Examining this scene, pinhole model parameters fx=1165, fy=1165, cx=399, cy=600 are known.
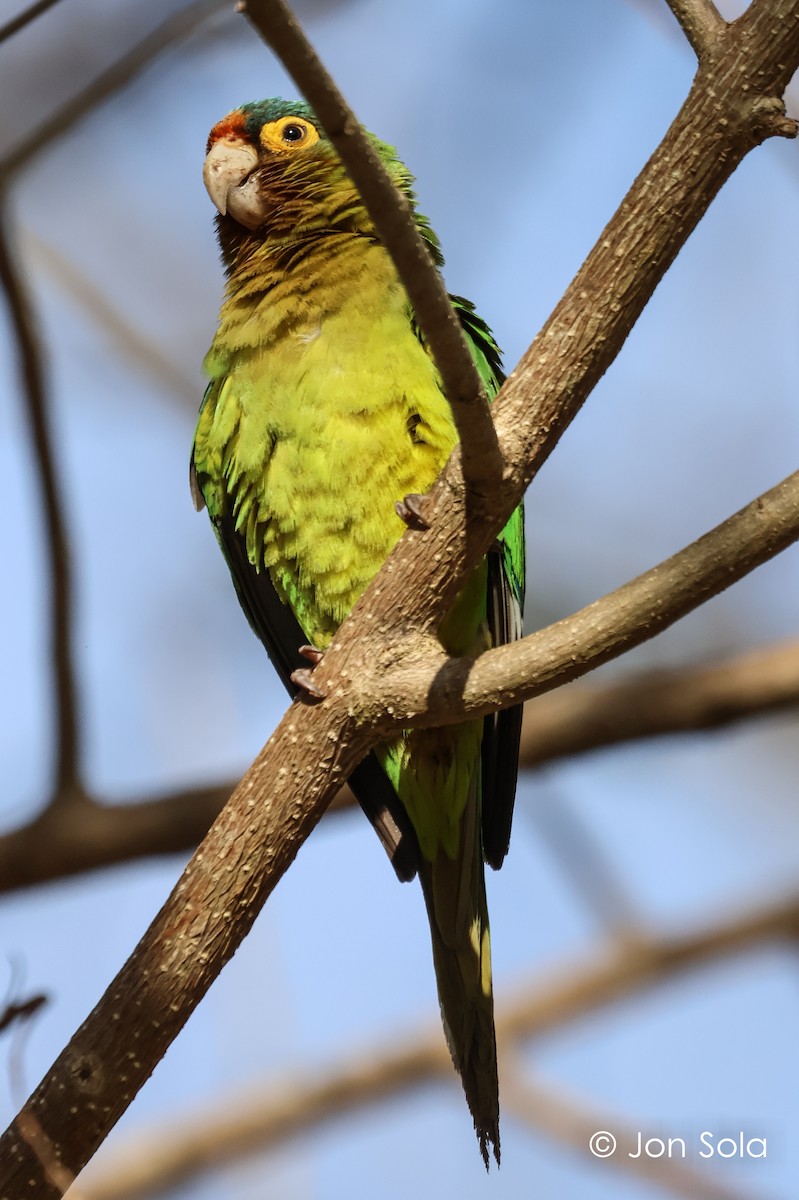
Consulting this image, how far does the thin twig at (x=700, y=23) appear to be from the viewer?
2.24 meters

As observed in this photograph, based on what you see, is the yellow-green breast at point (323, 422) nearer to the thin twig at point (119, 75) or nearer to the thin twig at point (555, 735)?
the thin twig at point (555, 735)

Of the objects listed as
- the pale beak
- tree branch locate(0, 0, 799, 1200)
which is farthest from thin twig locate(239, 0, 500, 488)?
the pale beak

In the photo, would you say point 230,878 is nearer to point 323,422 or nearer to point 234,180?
point 323,422

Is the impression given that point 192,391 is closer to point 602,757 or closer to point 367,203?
point 602,757

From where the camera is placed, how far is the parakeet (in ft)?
10.7

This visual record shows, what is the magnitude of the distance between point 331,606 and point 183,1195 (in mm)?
2574

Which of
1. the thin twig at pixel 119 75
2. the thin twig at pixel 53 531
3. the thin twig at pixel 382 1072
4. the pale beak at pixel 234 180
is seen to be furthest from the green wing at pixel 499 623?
the thin twig at pixel 119 75

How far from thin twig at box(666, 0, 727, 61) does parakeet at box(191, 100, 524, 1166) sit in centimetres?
111

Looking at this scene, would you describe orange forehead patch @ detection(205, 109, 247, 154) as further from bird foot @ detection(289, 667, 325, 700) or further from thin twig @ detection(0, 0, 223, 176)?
bird foot @ detection(289, 667, 325, 700)

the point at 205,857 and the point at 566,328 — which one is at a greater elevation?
the point at 566,328

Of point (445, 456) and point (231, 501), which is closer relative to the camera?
point (445, 456)

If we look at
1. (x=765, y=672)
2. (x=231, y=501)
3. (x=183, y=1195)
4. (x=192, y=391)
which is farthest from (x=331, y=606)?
(x=192, y=391)

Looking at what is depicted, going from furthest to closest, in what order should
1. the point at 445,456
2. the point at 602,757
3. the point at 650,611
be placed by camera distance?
the point at 602,757, the point at 445,456, the point at 650,611

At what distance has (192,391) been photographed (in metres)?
6.28
